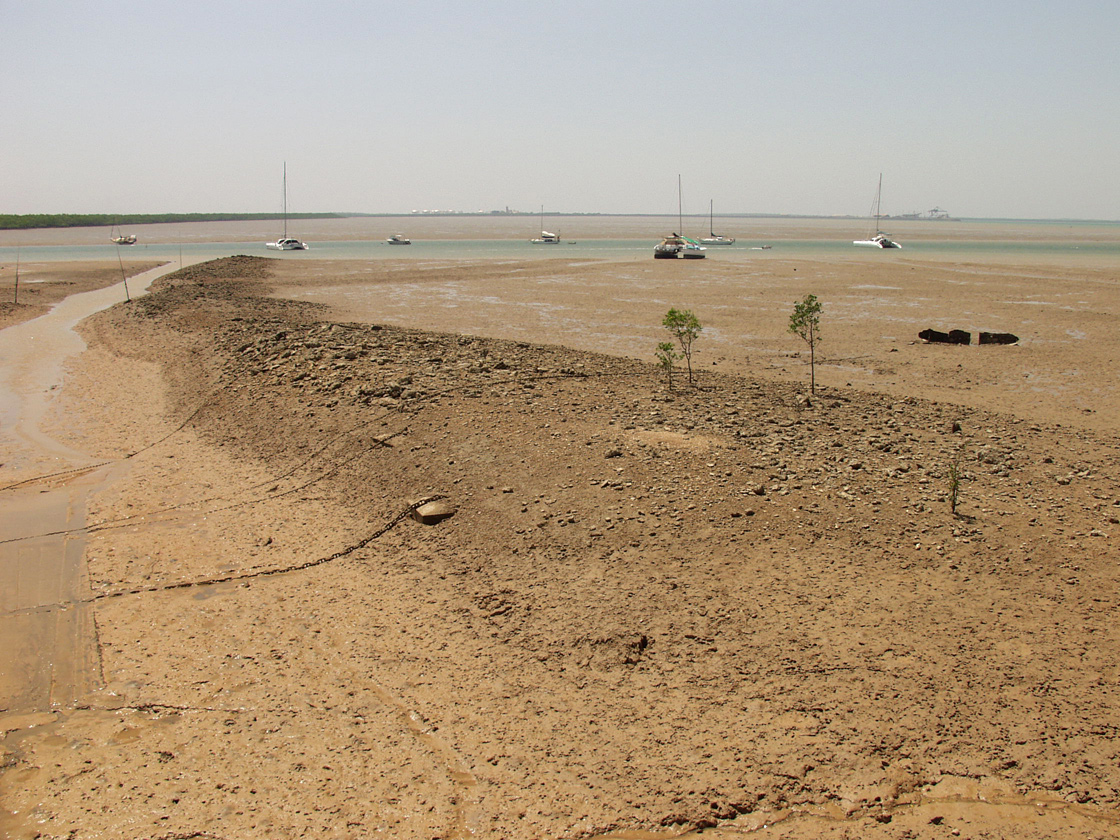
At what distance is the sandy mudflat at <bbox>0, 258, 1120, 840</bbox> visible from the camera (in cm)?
445

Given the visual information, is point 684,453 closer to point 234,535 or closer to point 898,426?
point 898,426

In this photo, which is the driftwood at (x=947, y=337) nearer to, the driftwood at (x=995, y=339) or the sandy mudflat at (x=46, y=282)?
the driftwood at (x=995, y=339)

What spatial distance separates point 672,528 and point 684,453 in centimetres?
160

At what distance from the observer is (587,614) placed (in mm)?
6223

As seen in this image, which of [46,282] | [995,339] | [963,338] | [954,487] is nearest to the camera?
[954,487]

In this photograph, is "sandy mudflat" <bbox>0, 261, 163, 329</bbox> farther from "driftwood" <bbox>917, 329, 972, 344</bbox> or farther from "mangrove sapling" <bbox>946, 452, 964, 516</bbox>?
"mangrove sapling" <bbox>946, 452, 964, 516</bbox>

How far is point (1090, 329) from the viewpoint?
20.8 metres

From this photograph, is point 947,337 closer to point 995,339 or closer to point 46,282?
point 995,339

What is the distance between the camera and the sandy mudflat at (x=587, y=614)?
4449 millimetres

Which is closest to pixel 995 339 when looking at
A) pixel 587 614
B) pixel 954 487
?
pixel 954 487

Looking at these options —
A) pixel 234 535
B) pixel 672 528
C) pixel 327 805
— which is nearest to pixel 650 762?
pixel 327 805

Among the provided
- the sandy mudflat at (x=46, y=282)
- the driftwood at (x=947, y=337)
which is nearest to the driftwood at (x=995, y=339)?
the driftwood at (x=947, y=337)

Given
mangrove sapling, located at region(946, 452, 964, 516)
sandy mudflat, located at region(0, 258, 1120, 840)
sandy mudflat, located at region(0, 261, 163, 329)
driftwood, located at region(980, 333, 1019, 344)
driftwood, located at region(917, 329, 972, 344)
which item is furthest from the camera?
sandy mudflat, located at region(0, 261, 163, 329)

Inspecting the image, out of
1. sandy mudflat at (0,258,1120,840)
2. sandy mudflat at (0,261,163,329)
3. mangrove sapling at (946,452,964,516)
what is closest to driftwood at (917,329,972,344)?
sandy mudflat at (0,258,1120,840)
